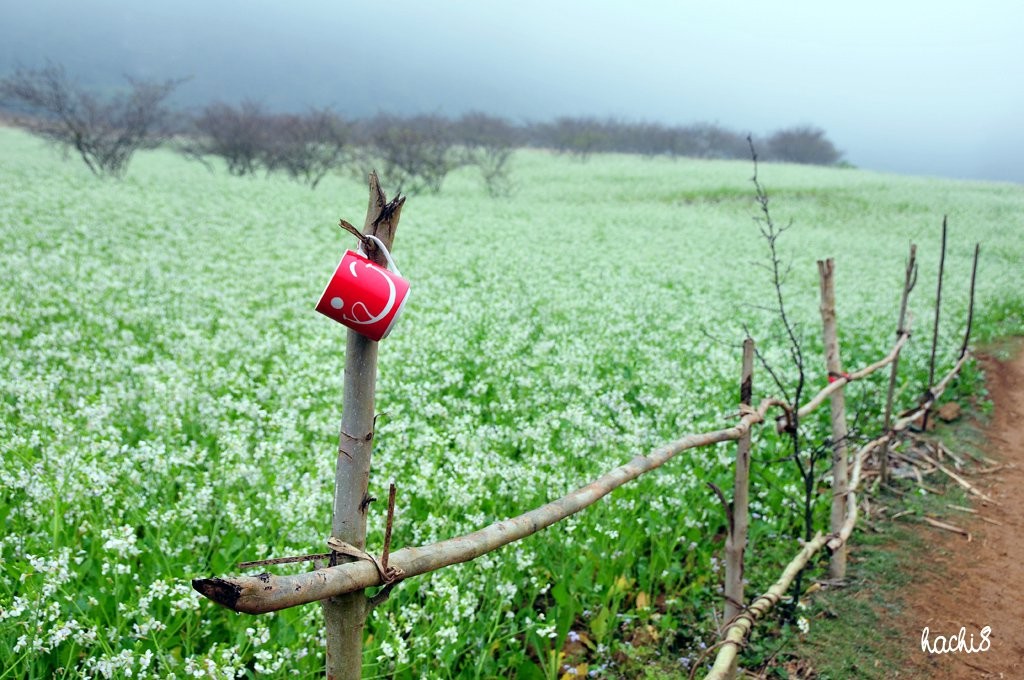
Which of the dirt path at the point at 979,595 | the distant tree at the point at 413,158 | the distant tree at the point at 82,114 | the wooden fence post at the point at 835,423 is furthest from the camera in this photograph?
the distant tree at the point at 413,158

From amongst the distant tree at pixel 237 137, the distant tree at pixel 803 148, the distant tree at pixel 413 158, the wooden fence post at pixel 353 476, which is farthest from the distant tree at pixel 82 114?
the distant tree at pixel 803 148

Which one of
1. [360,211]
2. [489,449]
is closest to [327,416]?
[489,449]

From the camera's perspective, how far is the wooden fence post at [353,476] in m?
1.84

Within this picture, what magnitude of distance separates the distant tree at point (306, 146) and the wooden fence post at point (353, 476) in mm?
31121

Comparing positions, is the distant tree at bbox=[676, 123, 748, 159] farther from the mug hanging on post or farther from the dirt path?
the mug hanging on post

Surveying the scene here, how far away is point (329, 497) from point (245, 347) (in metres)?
3.60

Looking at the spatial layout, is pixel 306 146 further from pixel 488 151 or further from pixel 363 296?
pixel 363 296

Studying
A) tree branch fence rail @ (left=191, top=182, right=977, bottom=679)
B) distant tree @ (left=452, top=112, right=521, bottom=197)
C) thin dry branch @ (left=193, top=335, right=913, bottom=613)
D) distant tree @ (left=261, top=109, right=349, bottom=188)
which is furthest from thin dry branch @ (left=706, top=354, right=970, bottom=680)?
distant tree @ (left=261, top=109, right=349, bottom=188)

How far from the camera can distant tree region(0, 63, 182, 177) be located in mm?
23266

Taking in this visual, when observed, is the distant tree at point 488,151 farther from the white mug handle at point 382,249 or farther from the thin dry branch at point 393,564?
the white mug handle at point 382,249

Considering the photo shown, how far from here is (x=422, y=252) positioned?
1460 cm

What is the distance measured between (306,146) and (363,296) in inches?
1288

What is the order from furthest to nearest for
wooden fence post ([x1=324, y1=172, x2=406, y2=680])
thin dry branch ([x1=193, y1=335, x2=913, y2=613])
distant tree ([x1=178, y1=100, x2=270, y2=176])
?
1. distant tree ([x1=178, y1=100, x2=270, y2=176])
2. wooden fence post ([x1=324, y1=172, x2=406, y2=680])
3. thin dry branch ([x1=193, y1=335, x2=913, y2=613])

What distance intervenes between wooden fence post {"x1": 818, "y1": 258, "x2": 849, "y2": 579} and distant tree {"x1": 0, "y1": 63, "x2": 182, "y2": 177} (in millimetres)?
24982
